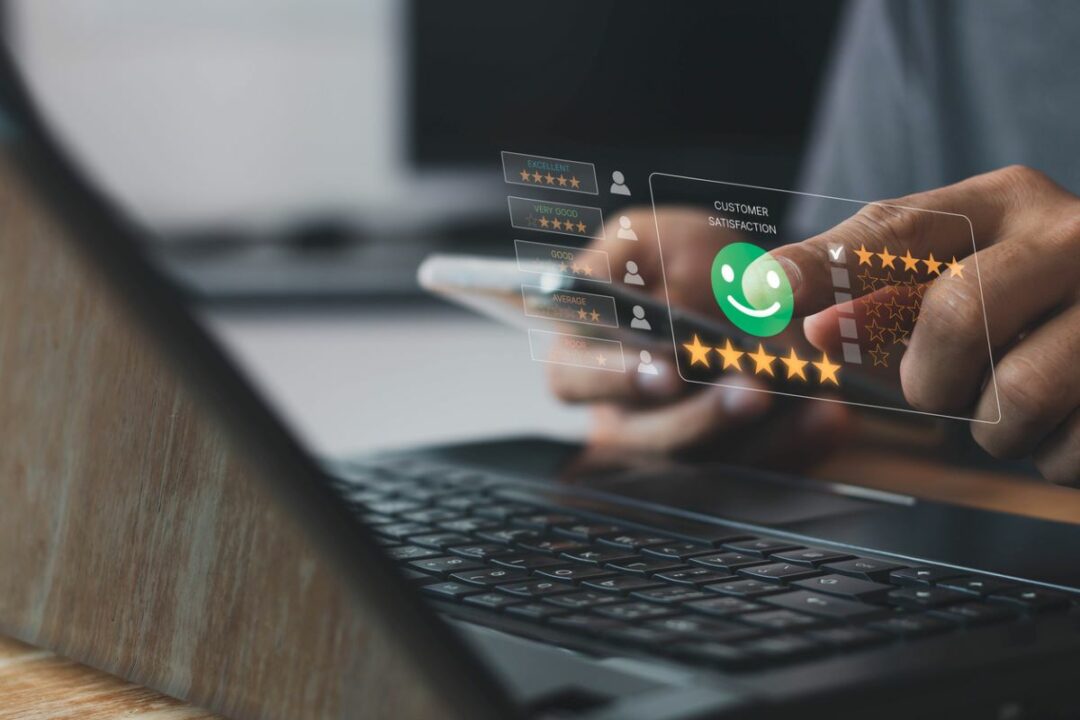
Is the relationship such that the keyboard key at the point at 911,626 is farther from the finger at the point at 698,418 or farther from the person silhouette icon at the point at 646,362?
the finger at the point at 698,418

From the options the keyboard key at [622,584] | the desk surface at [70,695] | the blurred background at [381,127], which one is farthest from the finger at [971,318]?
the blurred background at [381,127]

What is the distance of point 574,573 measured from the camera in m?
0.28

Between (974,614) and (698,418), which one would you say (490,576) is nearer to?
(974,614)

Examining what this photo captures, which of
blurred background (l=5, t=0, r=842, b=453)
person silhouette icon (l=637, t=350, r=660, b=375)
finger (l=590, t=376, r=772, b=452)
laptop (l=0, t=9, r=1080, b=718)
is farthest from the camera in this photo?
blurred background (l=5, t=0, r=842, b=453)

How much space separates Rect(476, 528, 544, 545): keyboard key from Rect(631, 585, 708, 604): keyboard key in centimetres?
7

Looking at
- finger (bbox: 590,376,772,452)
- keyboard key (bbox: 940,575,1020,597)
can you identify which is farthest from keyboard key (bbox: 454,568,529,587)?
finger (bbox: 590,376,772,452)

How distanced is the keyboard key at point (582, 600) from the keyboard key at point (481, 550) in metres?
0.05

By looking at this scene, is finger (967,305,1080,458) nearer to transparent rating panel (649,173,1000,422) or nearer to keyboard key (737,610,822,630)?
transparent rating panel (649,173,1000,422)

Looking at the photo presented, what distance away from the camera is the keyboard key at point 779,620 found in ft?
0.77

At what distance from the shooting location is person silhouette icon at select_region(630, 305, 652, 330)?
0.35 meters

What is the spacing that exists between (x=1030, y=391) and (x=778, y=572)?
0.34 feet

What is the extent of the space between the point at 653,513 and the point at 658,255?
84 millimetres

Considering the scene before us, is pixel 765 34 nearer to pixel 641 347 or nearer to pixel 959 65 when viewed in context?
pixel 959 65

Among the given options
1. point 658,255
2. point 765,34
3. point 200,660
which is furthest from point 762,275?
point 765,34
